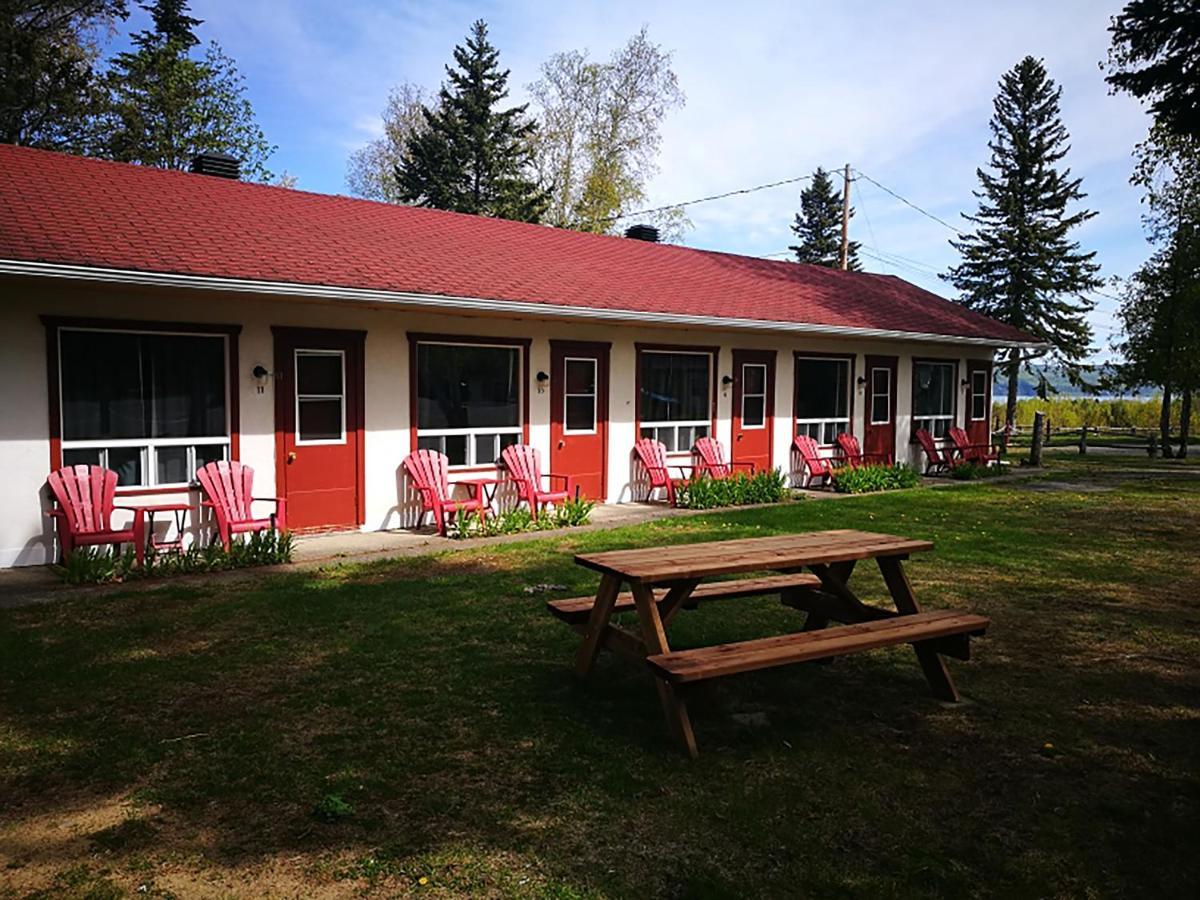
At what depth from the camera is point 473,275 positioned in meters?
10.6

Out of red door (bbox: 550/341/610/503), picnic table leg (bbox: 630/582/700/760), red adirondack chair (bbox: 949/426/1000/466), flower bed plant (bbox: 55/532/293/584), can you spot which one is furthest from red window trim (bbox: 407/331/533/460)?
red adirondack chair (bbox: 949/426/1000/466)

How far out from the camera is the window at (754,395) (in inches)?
537

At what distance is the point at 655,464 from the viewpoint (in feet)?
40.4

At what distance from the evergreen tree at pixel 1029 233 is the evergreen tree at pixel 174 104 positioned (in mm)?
25376

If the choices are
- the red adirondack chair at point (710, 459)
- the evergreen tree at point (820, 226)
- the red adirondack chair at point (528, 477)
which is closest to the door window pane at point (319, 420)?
the red adirondack chair at point (528, 477)

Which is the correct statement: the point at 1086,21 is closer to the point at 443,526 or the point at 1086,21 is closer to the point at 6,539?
the point at 443,526

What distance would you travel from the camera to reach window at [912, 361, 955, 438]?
54.7ft

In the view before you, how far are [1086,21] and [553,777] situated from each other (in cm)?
1496

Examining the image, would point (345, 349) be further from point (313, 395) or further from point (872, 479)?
point (872, 479)

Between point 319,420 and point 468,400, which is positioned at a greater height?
point 468,400

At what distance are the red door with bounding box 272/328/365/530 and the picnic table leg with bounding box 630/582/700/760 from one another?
6.35 meters

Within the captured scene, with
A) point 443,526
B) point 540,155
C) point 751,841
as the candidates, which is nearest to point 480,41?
point 540,155

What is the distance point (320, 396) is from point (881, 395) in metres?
10.5

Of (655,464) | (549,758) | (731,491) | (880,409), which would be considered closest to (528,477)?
(655,464)
